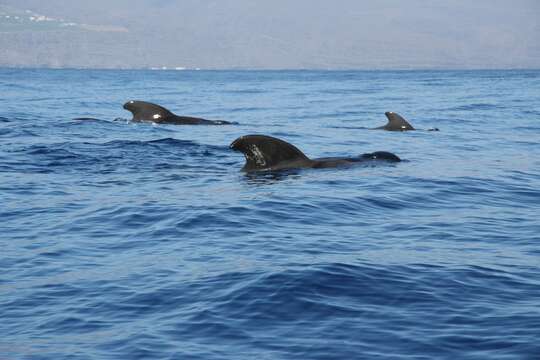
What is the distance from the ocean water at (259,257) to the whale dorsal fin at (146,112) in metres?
7.29

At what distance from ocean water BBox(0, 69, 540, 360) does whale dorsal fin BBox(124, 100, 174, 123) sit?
7.29m

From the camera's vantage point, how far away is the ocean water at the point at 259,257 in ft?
23.6

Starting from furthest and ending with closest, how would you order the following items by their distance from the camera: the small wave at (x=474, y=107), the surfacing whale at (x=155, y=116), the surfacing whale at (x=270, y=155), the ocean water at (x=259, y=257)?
the small wave at (x=474, y=107)
the surfacing whale at (x=155, y=116)
the surfacing whale at (x=270, y=155)
the ocean water at (x=259, y=257)

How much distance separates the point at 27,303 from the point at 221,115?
102ft

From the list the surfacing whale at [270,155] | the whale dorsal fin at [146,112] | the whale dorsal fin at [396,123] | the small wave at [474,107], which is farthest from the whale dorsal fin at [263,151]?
the small wave at [474,107]

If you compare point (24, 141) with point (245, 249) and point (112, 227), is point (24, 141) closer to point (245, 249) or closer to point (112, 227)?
point (112, 227)

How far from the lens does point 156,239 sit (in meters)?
10.9

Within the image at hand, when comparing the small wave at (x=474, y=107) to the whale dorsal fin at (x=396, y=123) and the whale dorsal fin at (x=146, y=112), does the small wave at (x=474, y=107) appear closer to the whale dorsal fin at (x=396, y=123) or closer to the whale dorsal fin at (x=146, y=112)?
the whale dorsal fin at (x=396, y=123)

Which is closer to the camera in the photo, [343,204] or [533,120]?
[343,204]

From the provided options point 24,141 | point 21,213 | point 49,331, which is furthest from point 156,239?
point 24,141

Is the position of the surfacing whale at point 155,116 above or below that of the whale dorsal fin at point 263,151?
below

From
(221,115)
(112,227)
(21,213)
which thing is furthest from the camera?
(221,115)

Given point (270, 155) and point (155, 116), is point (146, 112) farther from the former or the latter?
point (270, 155)

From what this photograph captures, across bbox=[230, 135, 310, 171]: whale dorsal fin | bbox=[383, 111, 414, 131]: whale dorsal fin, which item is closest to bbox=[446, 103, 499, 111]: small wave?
bbox=[383, 111, 414, 131]: whale dorsal fin
